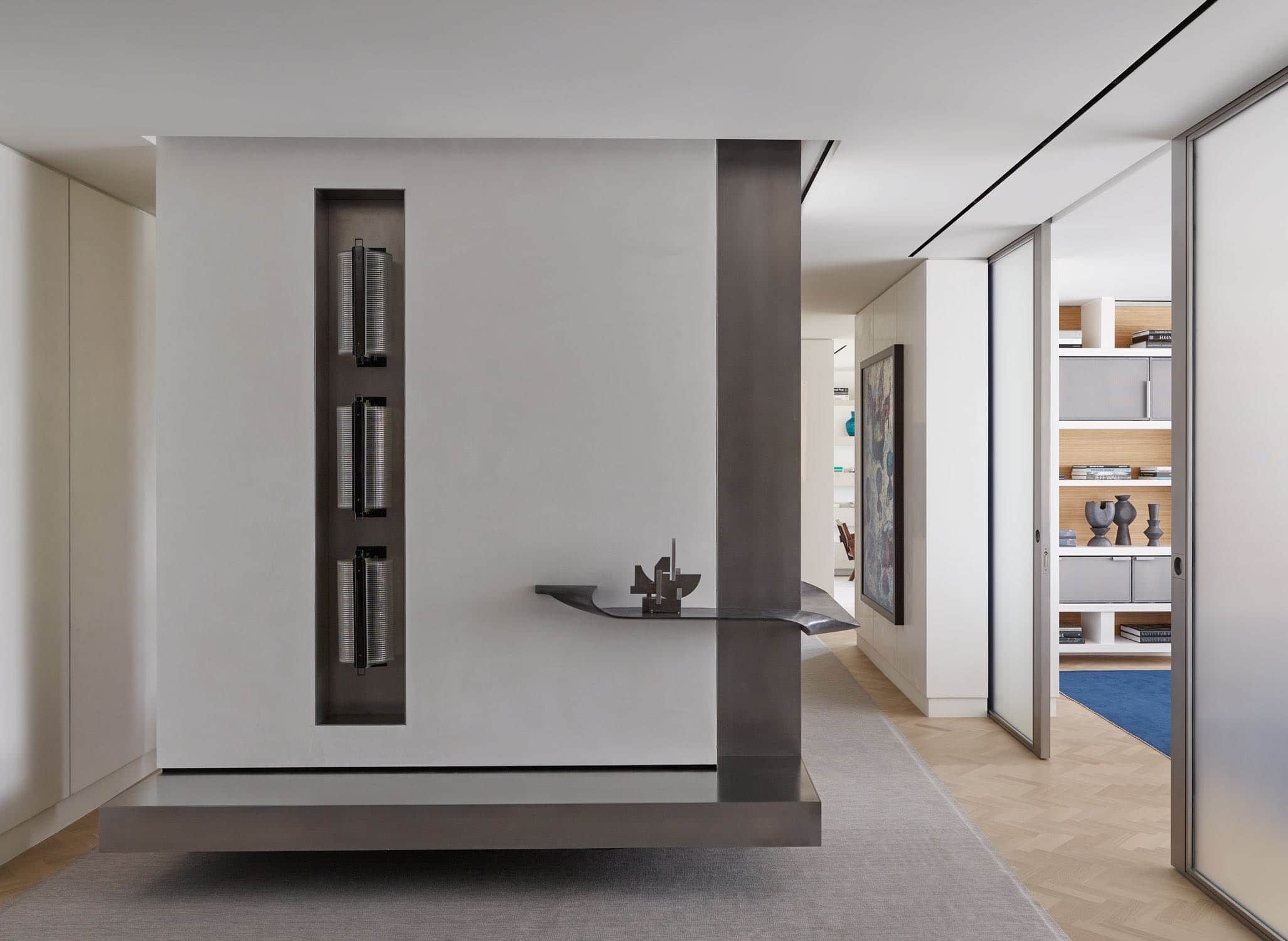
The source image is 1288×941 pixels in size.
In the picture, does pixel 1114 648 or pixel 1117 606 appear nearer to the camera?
pixel 1117 606

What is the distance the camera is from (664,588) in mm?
3164

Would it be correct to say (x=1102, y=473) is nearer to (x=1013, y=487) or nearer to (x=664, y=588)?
(x=1013, y=487)

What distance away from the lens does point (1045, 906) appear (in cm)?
296

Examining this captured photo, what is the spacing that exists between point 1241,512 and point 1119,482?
4.04 m

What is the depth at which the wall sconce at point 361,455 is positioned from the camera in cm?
328

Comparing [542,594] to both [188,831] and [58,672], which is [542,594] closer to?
[188,831]

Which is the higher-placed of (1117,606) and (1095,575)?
(1095,575)

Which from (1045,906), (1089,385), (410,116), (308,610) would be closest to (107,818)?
(308,610)

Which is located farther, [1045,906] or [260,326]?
[260,326]

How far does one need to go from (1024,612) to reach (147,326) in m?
4.41

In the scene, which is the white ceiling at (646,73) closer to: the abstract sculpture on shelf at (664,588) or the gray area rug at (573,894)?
the abstract sculpture on shelf at (664,588)

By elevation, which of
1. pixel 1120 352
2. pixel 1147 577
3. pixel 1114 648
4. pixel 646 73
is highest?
pixel 646 73

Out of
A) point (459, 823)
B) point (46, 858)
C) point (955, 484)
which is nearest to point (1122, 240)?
point (955, 484)

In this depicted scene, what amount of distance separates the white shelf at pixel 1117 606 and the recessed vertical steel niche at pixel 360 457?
4.83 m
